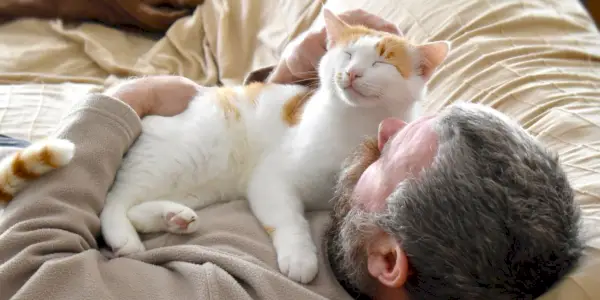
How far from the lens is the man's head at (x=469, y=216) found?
0.66 meters

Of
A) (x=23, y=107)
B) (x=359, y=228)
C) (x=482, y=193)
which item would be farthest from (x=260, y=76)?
(x=482, y=193)

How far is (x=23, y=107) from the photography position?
143cm

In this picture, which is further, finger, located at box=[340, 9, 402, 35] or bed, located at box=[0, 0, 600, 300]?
finger, located at box=[340, 9, 402, 35]

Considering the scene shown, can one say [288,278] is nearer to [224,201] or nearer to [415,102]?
[224,201]

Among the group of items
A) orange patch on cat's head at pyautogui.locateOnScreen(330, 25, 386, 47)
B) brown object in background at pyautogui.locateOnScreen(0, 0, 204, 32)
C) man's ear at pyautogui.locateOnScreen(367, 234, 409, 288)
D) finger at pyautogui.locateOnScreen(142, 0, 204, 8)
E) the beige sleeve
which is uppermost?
orange patch on cat's head at pyautogui.locateOnScreen(330, 25, 386, 47)

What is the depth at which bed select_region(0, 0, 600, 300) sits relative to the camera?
984mm

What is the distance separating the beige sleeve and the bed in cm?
50

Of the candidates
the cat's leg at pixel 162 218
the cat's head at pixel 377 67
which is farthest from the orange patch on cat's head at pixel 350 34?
the cat's leg at pixel 162 218

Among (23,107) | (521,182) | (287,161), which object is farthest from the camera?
(23,107)

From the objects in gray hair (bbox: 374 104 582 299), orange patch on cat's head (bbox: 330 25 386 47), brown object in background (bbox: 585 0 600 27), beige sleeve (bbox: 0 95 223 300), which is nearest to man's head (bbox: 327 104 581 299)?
gray hair (bbox: 374 104 582 299)

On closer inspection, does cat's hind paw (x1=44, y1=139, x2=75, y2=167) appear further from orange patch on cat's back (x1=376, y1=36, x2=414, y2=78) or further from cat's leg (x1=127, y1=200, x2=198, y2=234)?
orange patch on cat's back (x1=376, y1=36, x2=414, y2=78)

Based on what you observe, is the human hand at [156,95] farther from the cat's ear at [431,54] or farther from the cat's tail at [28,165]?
the cat's ear at [431,54]

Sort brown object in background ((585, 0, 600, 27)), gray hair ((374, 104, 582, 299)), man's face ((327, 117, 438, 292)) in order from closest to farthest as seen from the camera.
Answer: gray hair ((374, 104, 582, 299)) → man's face ((327, 117, 438, 292)) → brown object in background ((585, 0, 600, 27))

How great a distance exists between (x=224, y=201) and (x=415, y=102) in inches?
17.8
